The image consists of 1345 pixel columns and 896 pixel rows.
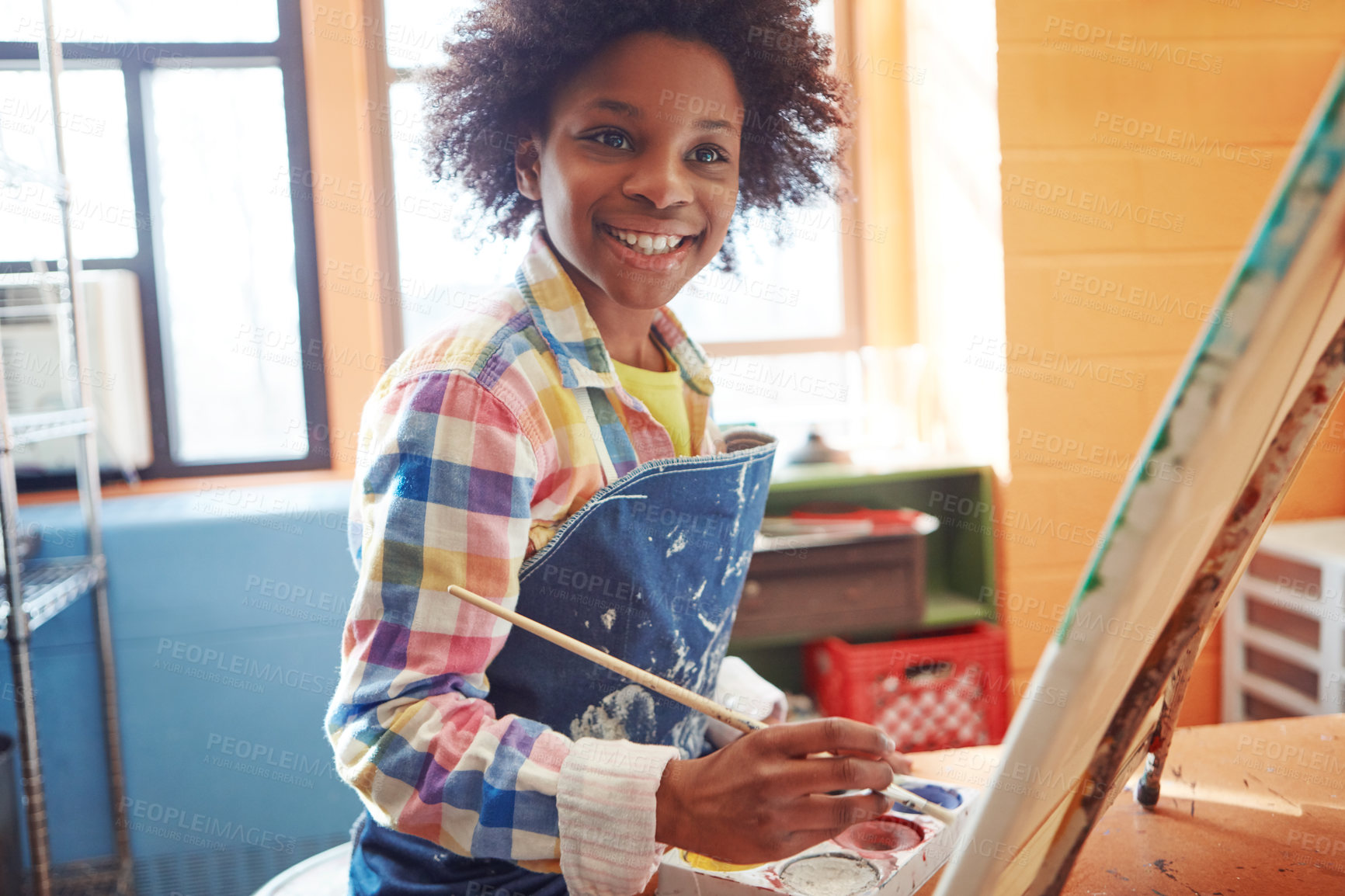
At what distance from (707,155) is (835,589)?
158 cm

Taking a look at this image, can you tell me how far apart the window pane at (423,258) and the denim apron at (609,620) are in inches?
71.9

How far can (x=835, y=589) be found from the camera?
2.39 metres

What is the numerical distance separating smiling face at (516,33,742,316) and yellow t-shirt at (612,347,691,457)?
0.09 meters

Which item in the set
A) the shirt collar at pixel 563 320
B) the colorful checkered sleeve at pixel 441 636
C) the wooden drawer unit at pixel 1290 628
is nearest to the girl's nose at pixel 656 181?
the shirt collar at pixel 563 320

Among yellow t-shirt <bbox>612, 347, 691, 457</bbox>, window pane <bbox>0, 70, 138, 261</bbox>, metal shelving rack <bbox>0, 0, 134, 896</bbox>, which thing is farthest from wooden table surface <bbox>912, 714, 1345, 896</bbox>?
window pane <bbox>0, 70, 138, 261</bbox>

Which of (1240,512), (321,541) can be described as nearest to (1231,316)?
(1240,512)

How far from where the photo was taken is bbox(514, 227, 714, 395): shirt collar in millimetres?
890

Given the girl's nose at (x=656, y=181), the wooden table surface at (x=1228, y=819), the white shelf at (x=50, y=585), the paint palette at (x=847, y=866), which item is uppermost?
the girl's nose at (x=656, y=181)

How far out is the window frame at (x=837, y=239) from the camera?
8.77ft

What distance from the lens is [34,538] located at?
214 centimetres

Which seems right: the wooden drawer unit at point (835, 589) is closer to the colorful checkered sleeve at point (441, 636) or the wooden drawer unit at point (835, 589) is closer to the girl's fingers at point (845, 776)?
the colorful checkered sleeve at point (441, 636)

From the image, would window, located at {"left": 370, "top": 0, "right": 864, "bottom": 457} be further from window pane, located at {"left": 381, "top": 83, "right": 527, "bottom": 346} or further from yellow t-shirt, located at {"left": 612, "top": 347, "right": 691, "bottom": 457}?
yellow t-shirt, located at {"left": 612, "top": 347, "right": 691, "bottom": 457}

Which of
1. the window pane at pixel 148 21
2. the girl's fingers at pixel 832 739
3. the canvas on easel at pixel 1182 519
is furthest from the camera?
the window pane at pixel 148 21

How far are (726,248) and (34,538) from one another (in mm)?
1746
